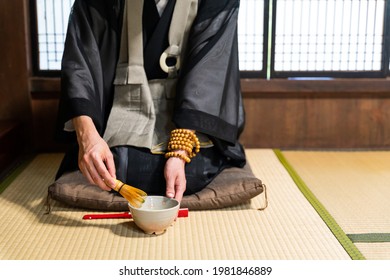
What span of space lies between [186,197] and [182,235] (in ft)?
1.08

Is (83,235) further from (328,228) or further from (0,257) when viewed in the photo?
(328,228)

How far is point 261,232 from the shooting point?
2404 mm

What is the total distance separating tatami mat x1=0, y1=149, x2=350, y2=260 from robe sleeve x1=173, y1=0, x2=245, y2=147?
0.40 m

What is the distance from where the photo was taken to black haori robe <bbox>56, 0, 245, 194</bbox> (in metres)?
2.72

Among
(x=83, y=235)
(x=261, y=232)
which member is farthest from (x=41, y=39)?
(x=261, y=232)

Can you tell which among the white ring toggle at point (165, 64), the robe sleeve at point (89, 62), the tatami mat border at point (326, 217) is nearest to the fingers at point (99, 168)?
the robe sleeve at point (89, 62)

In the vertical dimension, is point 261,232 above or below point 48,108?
below

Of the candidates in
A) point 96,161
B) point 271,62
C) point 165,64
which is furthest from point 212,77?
point 271,62

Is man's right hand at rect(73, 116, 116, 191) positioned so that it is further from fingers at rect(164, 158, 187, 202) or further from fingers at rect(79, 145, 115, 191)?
fingers at rect(164, 158, 187, 202)

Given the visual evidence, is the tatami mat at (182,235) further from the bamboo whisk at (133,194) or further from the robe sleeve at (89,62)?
the robe sleeve at (89,62)

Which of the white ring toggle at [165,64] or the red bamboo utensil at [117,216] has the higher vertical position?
the white ring toggle at [165,64]

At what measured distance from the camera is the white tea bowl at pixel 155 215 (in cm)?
227

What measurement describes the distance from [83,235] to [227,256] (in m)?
0.59

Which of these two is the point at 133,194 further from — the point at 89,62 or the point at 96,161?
the point at 89,62
